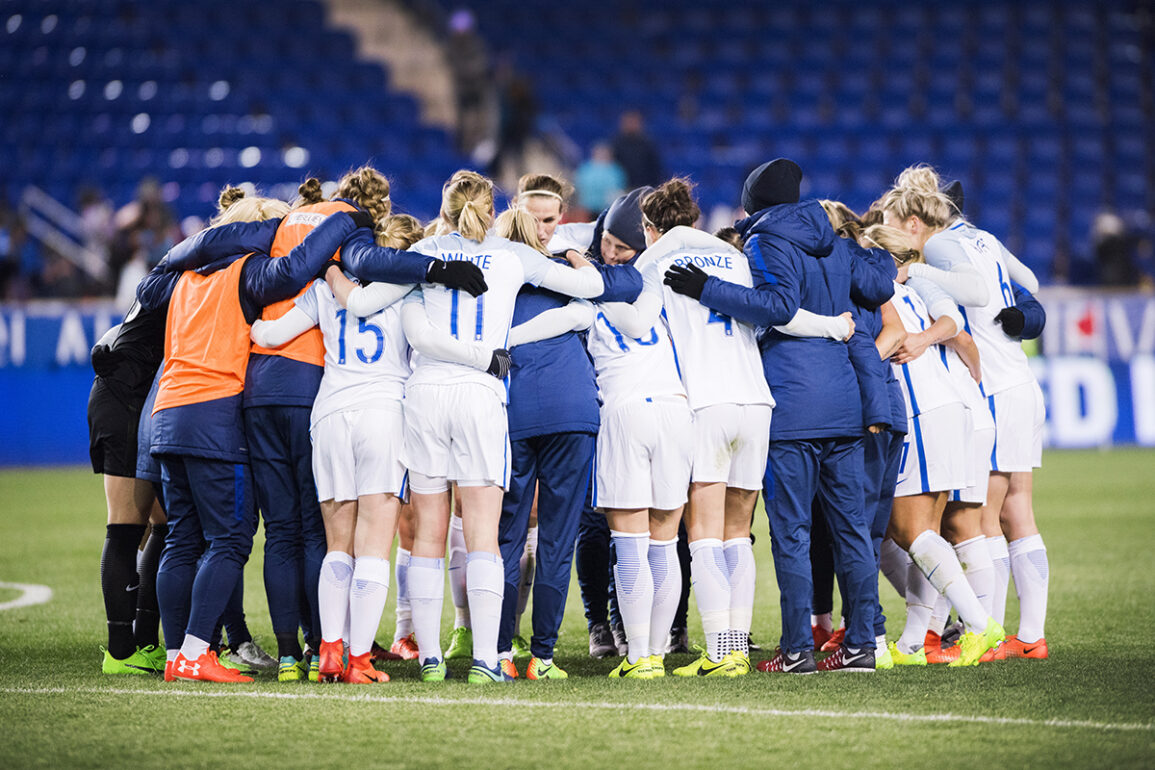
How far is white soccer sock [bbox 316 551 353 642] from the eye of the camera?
5254 mm

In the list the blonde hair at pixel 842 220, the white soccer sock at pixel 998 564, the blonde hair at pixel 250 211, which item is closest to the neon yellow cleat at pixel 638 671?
the white soccer sock at pixel 998 564

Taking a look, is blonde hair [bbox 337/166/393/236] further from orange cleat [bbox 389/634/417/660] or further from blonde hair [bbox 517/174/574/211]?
orange cleat [bbox 389/634/417/660]

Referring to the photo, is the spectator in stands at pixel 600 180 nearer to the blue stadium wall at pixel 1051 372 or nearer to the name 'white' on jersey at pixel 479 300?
the blue stadium wall at pixel 1051 372

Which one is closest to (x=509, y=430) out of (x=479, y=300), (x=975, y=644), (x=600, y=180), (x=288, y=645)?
(x=479, y=300)

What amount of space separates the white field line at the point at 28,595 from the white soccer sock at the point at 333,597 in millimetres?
2914

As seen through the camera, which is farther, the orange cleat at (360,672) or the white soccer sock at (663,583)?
the white soccer sock at (663,583)

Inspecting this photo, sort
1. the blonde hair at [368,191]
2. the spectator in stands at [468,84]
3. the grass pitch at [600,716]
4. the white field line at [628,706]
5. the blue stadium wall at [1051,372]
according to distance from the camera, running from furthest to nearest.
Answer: the spectator in stands at [468,84] → the blue stadium wall at [1051,372] → the blonde hair at [368,191] → the white field line at [628,706] → the grass pitch at [600,716]

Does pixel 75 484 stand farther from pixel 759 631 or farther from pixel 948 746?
pixel 948 746

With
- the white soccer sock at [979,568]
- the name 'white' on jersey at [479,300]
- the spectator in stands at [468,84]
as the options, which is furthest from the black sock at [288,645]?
the spectator in stands at [468,84]

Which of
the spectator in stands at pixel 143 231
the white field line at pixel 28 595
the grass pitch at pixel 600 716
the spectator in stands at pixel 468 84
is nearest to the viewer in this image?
the grass pitch at pixel 600 716

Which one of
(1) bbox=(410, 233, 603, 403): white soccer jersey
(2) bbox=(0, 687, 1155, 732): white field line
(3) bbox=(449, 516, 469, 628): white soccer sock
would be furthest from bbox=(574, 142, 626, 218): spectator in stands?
(2) bbox=(0, 687, 1155, 732): white field line

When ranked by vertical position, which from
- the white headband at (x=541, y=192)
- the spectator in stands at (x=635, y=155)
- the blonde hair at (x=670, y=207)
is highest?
the spectator in stands at (x=635, y=155)

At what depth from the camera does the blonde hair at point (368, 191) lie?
5688 millimetres

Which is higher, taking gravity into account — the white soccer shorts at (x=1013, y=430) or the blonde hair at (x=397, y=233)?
the blonde hair at (x=397, y=233)
